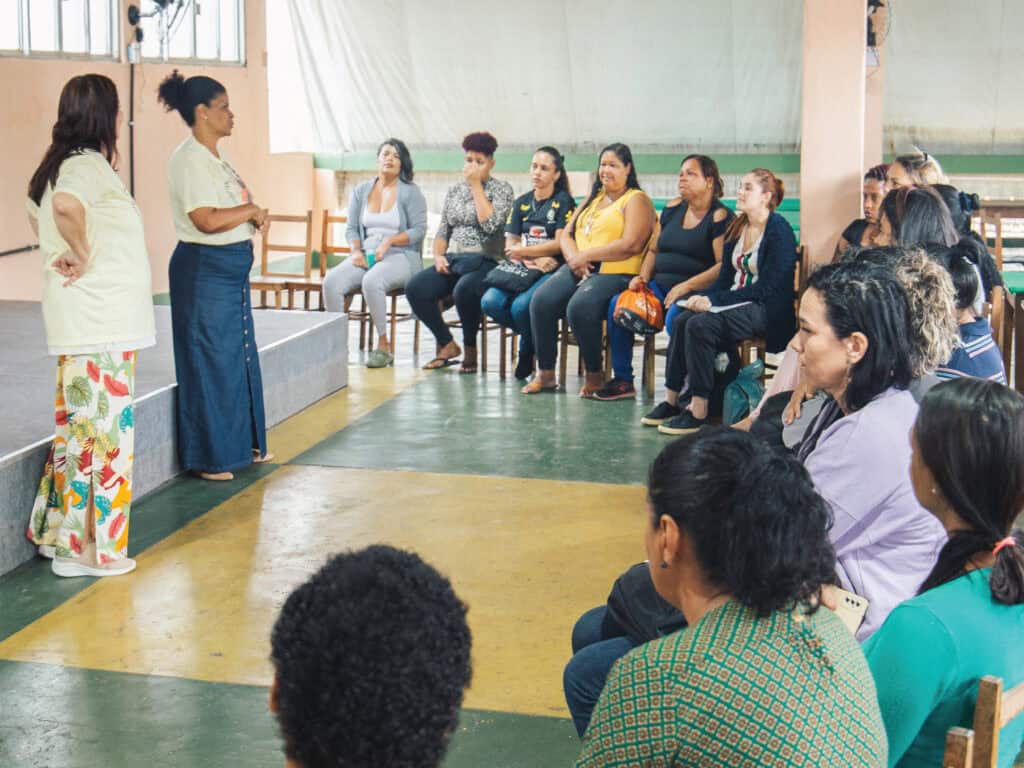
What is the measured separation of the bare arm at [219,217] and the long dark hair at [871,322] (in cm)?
253

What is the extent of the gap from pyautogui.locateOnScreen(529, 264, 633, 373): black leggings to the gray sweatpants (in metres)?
1.04

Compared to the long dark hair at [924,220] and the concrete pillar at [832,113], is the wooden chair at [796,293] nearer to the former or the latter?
the concrete pillar at [832,113]

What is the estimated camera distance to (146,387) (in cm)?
499

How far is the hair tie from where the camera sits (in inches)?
72.1

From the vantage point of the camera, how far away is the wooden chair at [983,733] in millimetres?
1611

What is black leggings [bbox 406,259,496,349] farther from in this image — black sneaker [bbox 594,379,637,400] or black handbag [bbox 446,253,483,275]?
black sneaker [bbox 594,379,637,400]

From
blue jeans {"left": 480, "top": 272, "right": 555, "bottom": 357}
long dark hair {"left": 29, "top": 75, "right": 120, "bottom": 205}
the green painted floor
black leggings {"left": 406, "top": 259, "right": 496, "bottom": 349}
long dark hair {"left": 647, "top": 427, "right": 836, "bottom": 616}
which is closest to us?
long dark hair {"left": 647, "top": 427, "right": 836, "bottom": 616}

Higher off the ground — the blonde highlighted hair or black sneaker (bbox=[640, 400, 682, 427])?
the blonde highlighted hair

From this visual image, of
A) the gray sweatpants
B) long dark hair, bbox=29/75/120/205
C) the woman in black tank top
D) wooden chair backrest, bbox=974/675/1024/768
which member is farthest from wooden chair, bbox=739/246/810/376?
wooden chair backrest, bbox=974/675/1024/768

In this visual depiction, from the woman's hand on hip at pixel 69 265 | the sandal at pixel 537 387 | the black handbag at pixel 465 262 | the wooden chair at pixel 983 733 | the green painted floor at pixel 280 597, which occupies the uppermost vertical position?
the woman's hand on hip at pixel 69 265

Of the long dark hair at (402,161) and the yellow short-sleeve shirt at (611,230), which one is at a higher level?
the long dark hair at (402,161)

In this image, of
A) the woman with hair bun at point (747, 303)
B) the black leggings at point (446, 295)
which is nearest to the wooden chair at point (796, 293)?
the woman with hair bun at point (747, 303)

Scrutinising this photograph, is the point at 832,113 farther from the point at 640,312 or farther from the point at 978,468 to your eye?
the point at 978,468

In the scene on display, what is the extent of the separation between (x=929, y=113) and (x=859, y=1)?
4.51 metres
